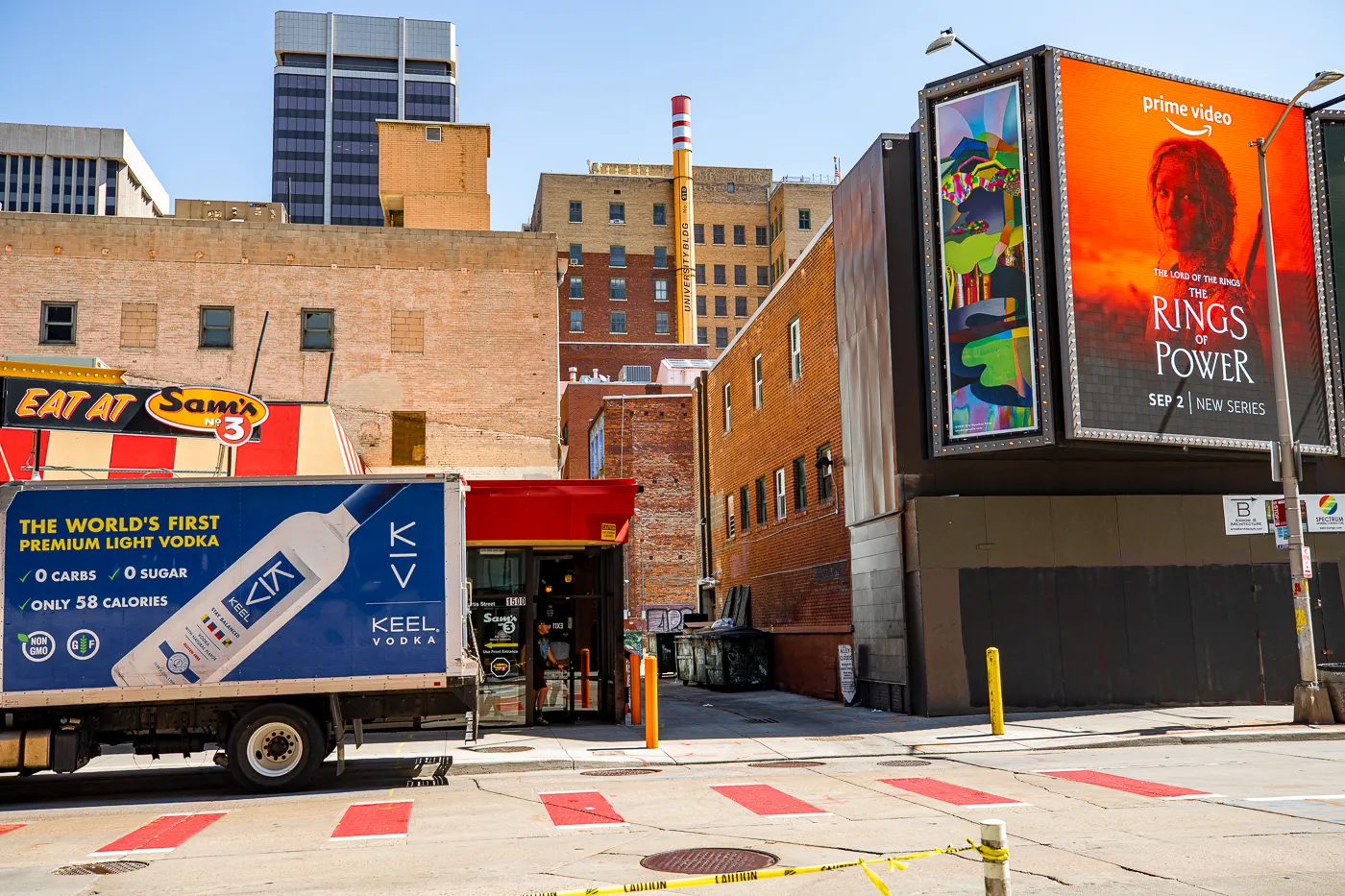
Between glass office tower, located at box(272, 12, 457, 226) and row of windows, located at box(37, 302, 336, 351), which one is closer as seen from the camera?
row of windows, located at box(37, 302, 336, 351)

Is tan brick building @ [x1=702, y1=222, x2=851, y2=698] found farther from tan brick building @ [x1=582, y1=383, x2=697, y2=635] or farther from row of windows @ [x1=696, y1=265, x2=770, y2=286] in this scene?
row of windows @ [x1=696, y1=265, x2=770, y2=286]

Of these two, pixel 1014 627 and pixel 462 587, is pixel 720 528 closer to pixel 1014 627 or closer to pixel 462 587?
pixel 1014 627

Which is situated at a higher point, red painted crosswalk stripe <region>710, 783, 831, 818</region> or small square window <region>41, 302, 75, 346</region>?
small square window <region>41, 302, 75, 346</region>

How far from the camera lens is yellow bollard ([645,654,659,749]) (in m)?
16.2

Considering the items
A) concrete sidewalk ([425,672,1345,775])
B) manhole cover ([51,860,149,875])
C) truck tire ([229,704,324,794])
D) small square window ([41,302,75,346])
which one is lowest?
concrete sidewalk ([425,672,1345,775])

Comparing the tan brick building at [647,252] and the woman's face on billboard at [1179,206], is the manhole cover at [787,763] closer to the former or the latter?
the woman's face on billboard at [1179,206]

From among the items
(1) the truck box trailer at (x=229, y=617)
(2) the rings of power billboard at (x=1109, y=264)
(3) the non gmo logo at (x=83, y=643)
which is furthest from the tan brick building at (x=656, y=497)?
(3) the non gmo logo at (x=83, y=643)

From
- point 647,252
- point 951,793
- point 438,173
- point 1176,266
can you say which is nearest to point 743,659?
point 1176,266

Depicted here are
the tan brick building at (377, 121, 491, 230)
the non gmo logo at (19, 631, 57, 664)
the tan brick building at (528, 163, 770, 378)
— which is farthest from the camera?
the tan brick building at (528, 163, 770, 378)

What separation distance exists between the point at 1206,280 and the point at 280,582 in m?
15.8

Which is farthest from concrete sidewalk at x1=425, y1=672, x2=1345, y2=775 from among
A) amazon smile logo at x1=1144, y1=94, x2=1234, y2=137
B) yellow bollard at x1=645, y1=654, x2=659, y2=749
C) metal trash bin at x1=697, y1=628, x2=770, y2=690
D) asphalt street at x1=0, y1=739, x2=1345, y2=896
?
amazon smile logo at x1=1144, y1=94, x2=1234, y2=137

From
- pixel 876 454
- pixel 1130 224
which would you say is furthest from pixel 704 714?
pixel 1130 224

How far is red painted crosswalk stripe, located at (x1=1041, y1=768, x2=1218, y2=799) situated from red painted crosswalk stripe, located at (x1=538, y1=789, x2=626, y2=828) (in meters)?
4.87

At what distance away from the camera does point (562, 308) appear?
91.8 metres
